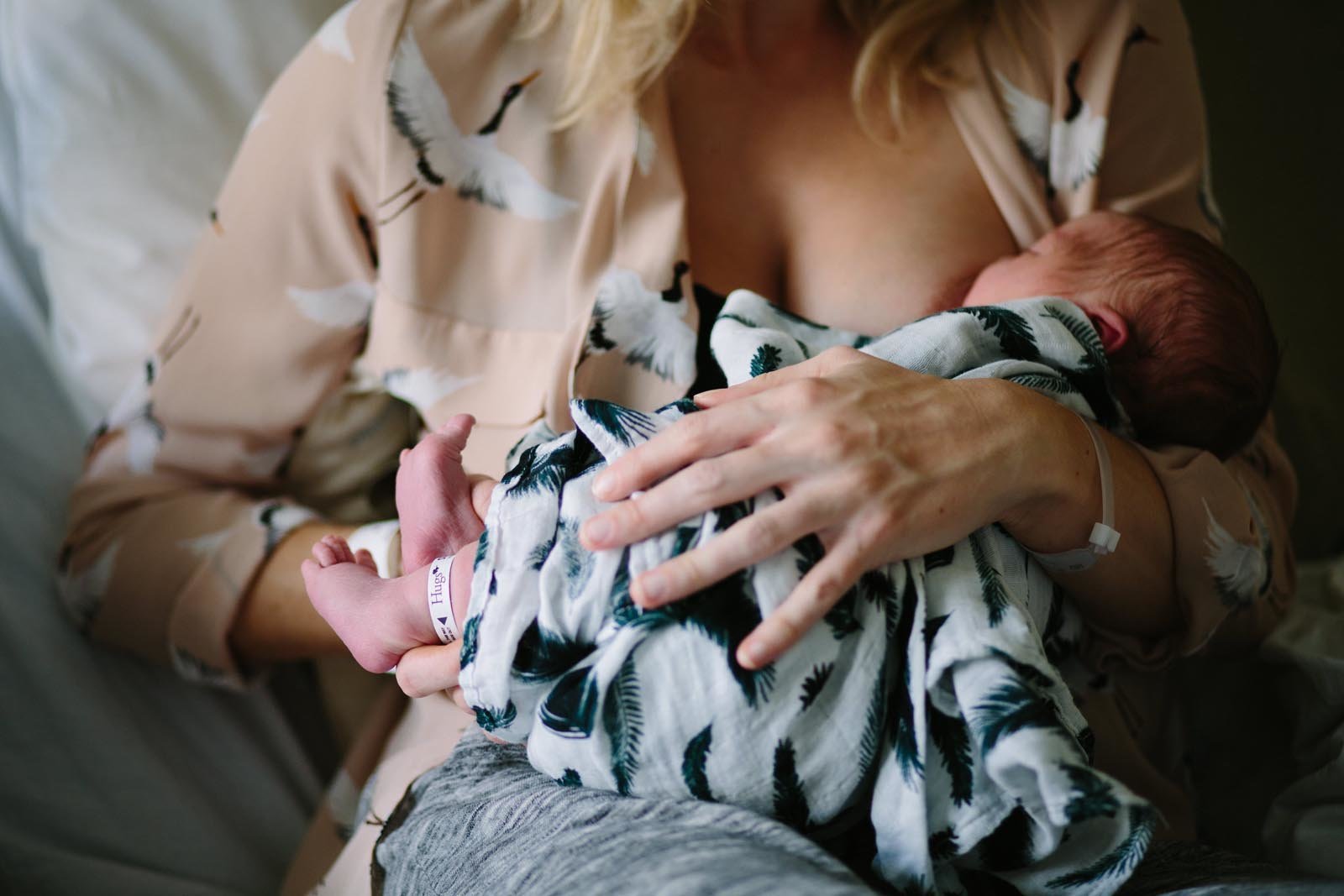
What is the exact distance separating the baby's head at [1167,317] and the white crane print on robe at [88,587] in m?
0.85

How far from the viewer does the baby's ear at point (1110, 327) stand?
0.84 meters

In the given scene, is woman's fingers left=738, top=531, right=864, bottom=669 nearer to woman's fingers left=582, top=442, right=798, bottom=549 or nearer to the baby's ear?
woman's fingers left=582, top=442, right=798, bottom=549

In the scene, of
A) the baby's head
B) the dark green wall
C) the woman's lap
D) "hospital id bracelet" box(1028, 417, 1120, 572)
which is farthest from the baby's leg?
the dark green wall

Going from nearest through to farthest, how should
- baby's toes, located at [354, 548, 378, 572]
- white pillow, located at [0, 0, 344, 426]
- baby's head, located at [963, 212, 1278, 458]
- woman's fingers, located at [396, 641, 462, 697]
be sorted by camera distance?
woman's fingers, located at [396, 641, 462, 697], baby's toes, located at [354, 548, 378, 572], baby's head, located at [963, 212, 1278, 458], white pillow, located at [0, 0, 344, 426]

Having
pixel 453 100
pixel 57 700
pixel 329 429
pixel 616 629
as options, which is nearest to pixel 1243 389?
pixel 616 629

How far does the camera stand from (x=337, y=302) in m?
0.92

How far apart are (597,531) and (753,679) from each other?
127 millimetres

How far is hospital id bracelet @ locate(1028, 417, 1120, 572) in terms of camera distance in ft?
2.49

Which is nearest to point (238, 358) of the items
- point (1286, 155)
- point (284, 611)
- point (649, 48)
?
point (284, 611)

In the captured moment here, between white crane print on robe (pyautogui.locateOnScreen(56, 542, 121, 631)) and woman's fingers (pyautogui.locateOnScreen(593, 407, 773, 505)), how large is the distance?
1.85ft

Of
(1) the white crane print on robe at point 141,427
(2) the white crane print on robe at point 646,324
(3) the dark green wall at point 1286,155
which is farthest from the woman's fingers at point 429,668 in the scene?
(3) the dark green wall at point 1286,155

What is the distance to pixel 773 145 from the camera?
99 centimetres

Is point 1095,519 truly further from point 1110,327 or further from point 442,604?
point 442,604

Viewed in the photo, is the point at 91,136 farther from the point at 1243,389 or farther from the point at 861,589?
the point at 1243,389
